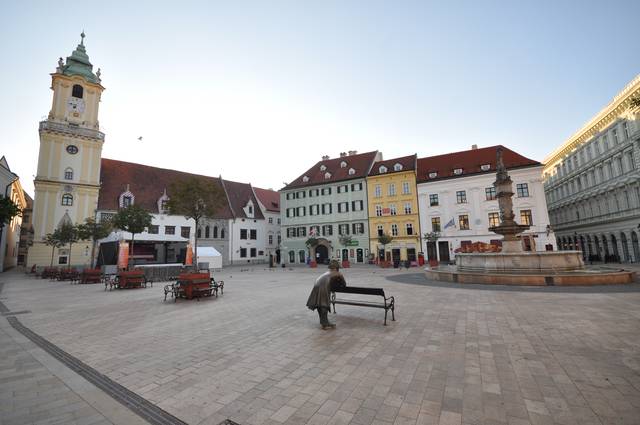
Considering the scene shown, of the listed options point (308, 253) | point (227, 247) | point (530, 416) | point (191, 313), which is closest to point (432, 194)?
point (308, 253)

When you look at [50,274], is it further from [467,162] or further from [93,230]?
[467,162]

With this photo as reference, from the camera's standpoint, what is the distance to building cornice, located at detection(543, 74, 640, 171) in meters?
28.0

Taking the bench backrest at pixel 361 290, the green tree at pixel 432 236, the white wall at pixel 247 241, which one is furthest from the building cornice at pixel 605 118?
the white wall at pixel 247 241

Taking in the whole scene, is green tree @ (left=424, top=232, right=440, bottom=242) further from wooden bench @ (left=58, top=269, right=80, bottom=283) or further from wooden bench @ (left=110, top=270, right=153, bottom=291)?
wooden bench @ (left=58, top=269, right=80, bottom=283)

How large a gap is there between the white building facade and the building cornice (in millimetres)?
8508

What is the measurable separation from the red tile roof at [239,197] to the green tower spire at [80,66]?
23.6 meters

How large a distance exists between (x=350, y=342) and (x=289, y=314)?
325cm

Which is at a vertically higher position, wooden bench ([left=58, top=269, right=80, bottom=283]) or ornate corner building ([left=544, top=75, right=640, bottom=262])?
ornate corner building ([left=544, top=75, right=640, bottom=262])

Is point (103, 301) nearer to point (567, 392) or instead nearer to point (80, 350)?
point (80, 350)

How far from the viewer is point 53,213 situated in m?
34.9

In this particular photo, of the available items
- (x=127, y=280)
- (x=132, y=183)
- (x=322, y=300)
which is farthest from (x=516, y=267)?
(x=132, y=183)

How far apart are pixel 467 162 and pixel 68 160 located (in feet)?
171

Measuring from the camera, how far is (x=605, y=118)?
3234 cm

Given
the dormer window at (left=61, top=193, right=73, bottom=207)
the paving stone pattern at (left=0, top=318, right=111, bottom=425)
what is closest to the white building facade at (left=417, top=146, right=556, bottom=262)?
the paving stone pattern at (left=0, top=318, right=111, bottom=425)
